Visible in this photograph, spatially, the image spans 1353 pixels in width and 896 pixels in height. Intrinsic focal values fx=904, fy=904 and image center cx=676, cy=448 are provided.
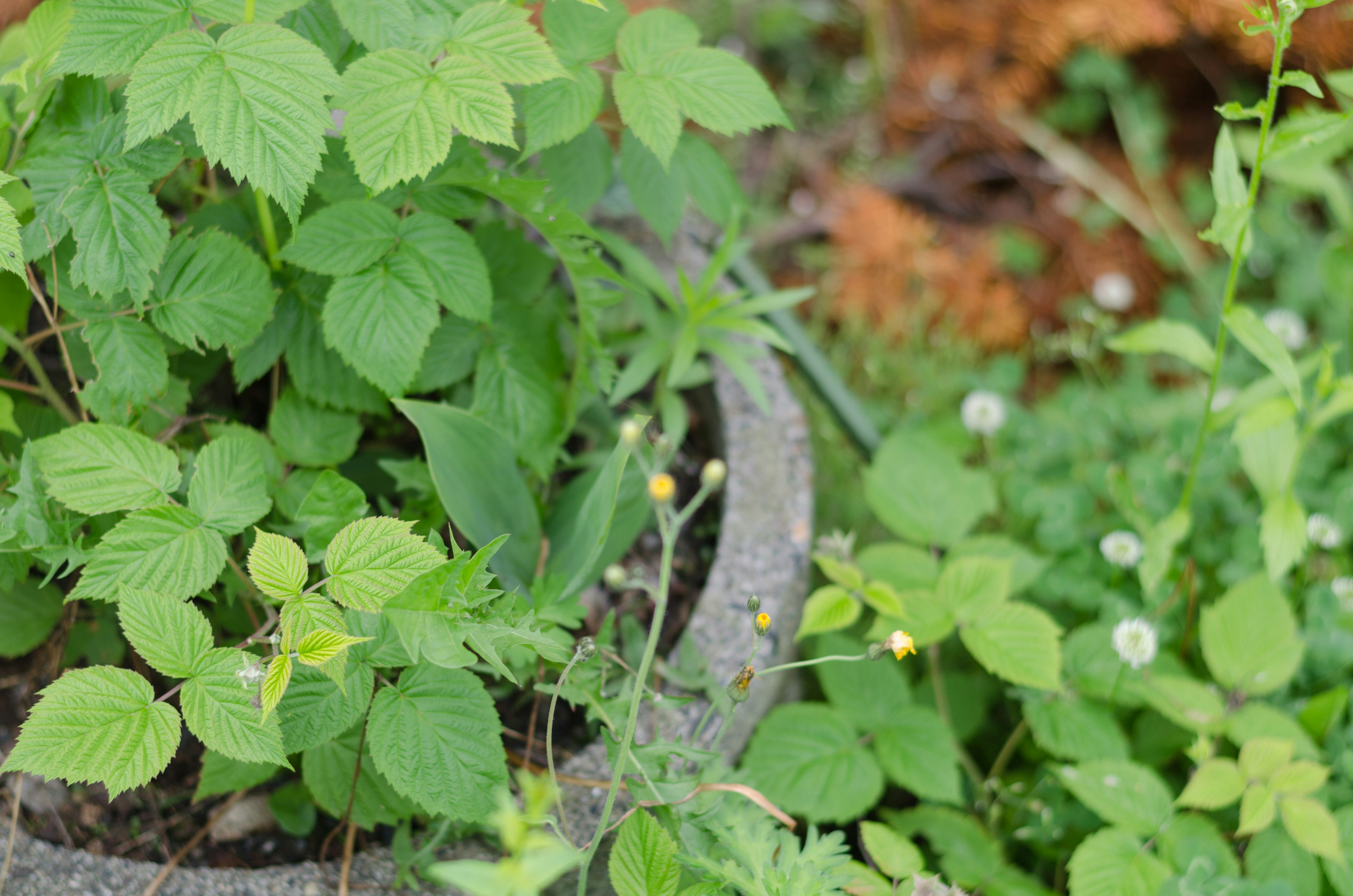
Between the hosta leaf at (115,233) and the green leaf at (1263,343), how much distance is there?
1442mm

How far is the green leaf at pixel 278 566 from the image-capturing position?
0.95m

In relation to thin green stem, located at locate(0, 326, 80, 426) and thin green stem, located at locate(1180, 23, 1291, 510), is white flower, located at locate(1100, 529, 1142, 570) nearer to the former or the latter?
thin green stem, located at locate(1180, 23, 1291, 510)

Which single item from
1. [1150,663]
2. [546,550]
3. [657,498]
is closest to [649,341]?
[546,550]

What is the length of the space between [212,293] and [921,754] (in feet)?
Result: 3.95

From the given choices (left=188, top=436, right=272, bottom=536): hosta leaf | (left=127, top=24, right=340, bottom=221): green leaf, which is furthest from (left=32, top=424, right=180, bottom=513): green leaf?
(left=127, top=24, right=340, bottom=221): green leaf

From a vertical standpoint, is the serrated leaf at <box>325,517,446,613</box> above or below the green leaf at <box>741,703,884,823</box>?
above

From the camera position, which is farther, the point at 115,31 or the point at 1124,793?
the point at 1124,793

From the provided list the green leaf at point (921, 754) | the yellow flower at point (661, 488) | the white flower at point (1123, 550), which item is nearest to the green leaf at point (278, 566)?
the yellow flower at point (661, 488)

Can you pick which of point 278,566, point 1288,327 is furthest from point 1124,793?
point 1288,327

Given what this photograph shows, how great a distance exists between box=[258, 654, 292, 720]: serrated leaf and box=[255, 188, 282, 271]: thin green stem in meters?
0.56

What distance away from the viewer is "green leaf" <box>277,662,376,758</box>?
3.25 feet

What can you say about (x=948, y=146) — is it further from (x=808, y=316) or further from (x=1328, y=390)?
(x=1328, y=390)

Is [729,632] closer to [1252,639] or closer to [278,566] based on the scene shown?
[278,566]

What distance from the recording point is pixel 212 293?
116 centimetres
